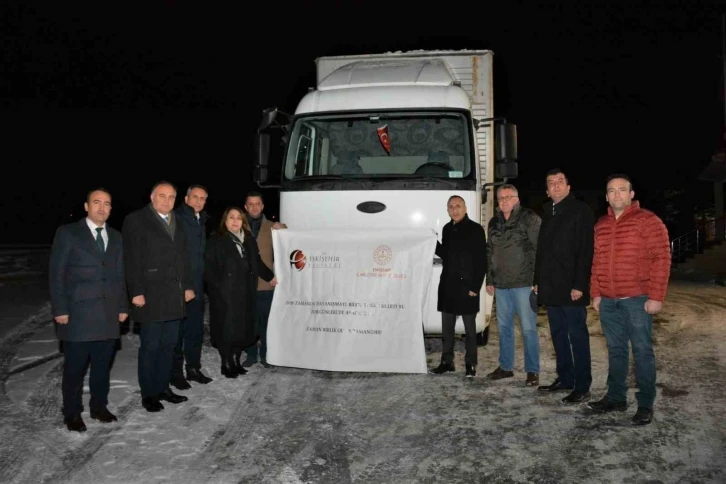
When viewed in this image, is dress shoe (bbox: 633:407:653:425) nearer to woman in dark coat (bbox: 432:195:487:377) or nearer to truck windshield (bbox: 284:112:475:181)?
woman in dark coat (bbox: 432:195:487:377)

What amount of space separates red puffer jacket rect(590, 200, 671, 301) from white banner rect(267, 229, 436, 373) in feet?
5.55

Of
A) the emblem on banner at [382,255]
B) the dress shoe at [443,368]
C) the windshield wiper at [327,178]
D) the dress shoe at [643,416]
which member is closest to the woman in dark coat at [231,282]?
the windshield wiper at [327,178]

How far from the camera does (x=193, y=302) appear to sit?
6.42m

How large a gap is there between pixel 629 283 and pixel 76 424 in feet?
14.7

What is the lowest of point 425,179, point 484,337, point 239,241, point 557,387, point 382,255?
point 557,387

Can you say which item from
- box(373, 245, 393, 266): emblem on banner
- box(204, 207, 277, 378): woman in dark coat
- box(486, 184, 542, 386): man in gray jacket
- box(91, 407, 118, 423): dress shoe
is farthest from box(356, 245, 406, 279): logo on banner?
box(91, 407, 118, 423): dress shoe

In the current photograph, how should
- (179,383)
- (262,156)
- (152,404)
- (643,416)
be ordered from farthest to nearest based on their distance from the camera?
(262,156)
(179,383)
(152,404)
(643,416)

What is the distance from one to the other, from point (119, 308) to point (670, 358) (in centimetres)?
601

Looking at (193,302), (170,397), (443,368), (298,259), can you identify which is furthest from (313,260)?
(170,397)

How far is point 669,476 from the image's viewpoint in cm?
420

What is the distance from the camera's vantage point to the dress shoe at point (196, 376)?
6508 mm

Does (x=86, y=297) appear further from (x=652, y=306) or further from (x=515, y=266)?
(x=652, y=306)

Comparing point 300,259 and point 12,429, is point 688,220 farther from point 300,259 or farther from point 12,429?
point 12,429

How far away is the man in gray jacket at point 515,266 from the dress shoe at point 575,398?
21.9 inches
